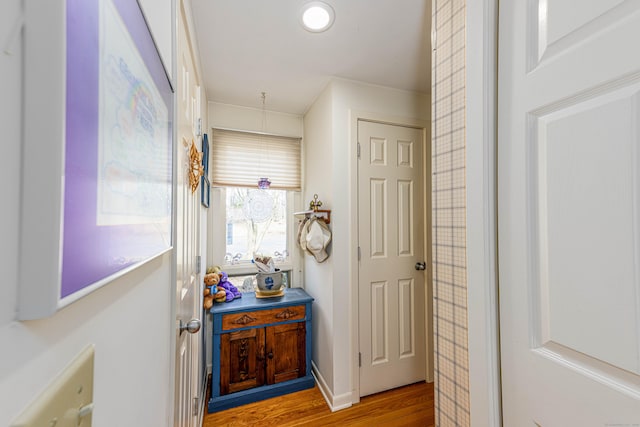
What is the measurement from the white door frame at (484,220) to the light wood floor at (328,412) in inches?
42.1

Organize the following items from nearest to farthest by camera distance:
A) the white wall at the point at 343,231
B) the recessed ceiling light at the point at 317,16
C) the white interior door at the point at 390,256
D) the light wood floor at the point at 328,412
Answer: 1. the recessed ceiling light at the point at 317,16
2. the light wood floor at the point at 328,412
3. the white wall at the point at 343,231
4. the white interior door at the point at 390,256

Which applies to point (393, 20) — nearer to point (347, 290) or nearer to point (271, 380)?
point (347, 290)

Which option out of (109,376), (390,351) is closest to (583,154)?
(109,376)

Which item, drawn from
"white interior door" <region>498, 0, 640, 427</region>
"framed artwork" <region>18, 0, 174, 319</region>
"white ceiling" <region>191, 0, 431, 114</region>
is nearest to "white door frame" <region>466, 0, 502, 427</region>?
"white interior door" <region>498, 0, 640, 427</region>

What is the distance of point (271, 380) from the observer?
1.97m

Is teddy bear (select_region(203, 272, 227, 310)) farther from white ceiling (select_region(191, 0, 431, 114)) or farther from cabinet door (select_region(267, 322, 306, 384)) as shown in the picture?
white ceiling (select_region(191, 0, 431, 114))

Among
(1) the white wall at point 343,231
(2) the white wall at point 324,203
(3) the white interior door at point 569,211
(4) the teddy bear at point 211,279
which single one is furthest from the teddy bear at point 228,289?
(3) the white interior door at point 569,211

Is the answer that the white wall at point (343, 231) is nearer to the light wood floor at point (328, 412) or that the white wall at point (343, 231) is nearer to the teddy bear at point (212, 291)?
the light wood floor at point (328, 412)

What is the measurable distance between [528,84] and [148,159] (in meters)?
1.02

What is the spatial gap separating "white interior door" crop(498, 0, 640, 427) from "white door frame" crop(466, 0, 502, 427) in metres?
0.03

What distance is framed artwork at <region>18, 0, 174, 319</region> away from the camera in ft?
0.69

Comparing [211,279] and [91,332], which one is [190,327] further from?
[211,279]

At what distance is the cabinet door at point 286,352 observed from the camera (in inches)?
78.1

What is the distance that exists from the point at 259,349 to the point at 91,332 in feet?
6.10
